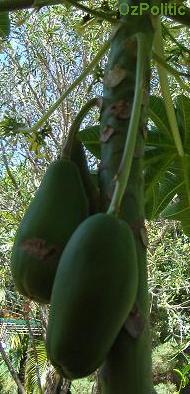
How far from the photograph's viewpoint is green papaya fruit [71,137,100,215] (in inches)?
21.8

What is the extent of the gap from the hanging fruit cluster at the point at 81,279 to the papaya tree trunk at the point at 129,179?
0.12ft

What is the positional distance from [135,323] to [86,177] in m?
0.17

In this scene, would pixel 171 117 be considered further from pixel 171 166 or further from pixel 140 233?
pixel 171 166

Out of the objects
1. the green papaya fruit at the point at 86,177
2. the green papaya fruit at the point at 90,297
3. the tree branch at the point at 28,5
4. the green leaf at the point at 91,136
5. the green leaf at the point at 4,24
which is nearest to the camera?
the green papaya fruit at the point at 90,297

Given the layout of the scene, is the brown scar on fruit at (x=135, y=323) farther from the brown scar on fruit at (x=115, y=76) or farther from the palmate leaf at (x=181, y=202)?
the palmate leaf at (x=181, y=202)

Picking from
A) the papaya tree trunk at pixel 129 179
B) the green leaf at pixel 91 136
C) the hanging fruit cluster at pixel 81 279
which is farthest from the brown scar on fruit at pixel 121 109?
the green leaf at pixel 91 136

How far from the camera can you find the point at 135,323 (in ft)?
1.57

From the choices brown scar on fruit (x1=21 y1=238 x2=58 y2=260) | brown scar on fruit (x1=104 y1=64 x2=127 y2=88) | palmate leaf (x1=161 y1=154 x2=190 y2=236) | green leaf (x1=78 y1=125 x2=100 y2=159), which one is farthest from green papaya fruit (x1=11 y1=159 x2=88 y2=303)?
palmate leaf (x1=161 y1=154 x2=190 y2=236)

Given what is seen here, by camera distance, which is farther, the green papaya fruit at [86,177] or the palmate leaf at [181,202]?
the palmate leaf at [181,202]

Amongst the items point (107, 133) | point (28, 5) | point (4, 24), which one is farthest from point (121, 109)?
point (4, 24)

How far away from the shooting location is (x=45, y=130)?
803mm

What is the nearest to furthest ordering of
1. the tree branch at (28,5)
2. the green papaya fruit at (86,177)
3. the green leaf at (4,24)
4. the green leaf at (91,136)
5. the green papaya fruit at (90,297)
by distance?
the green papaya fruit at (90,297) < the green papaya fruit at (86,177) < the tree branch at (28,5) < the green leaf at (91,136) < the green leaf at (4,24)

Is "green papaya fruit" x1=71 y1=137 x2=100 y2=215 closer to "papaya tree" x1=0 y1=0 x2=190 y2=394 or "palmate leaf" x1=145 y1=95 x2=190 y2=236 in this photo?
"papaya tree" x1=0 y1=0 x2=190 y2=394

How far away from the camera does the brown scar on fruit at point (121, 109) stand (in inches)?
22.6
